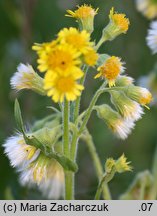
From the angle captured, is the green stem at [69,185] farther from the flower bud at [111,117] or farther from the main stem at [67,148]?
the flower bud at [111,117]

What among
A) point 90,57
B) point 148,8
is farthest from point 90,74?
point 90,57

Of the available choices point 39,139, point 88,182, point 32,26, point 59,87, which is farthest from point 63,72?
point 32,26

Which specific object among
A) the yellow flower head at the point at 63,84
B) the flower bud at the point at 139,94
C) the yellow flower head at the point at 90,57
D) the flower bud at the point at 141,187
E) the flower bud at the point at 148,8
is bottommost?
the flower bud at the point at 141,187

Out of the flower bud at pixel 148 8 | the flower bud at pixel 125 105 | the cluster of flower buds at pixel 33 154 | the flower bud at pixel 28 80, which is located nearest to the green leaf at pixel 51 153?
the cluster of flower buds at pixel 33 154

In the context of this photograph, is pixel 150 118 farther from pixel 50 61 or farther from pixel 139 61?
pixel 50 61

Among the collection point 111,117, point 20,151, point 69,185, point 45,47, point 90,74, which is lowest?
point 69,185

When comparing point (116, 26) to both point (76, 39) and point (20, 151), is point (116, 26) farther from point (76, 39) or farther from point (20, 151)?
point (20, 151)
